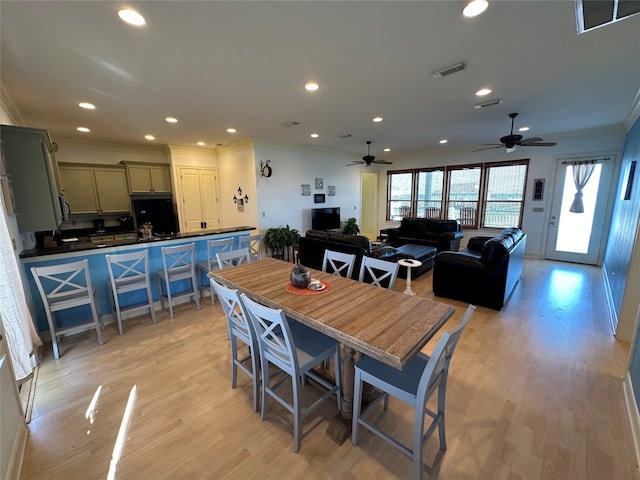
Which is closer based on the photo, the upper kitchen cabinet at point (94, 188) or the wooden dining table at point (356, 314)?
the wooden dining table at point (356, 314)

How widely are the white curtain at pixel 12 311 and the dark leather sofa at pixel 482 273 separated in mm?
4419

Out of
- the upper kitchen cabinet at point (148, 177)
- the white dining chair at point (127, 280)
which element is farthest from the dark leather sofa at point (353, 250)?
the upper kitchen cabinet at point (148, 177)

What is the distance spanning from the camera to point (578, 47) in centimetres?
214

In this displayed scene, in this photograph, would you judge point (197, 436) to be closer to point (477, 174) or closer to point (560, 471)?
point (560, 471)

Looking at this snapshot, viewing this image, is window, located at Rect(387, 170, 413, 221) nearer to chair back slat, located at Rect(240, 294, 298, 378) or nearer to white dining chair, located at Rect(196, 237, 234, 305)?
white dining chair, located at Rect(196, 237, 234, 305)

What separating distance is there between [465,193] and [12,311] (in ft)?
27.5

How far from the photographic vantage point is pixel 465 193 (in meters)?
7.12

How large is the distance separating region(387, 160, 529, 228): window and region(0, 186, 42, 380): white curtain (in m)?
8.19

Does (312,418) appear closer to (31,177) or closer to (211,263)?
(211,263)

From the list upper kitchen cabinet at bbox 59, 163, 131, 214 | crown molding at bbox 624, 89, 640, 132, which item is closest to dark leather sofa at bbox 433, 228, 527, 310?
crown molding at bbox 624, 89, 640, 132

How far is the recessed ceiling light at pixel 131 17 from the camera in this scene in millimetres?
1652

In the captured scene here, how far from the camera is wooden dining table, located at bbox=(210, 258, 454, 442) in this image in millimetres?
1343

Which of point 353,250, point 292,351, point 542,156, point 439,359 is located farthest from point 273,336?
point 542,156

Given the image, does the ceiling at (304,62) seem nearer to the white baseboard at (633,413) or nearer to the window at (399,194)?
the white baseboard at (633,413)
